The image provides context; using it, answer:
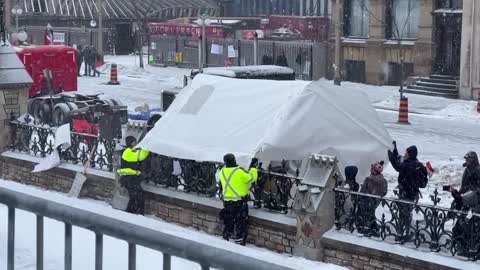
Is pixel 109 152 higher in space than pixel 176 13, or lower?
lower

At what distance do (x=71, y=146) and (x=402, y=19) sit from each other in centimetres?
2366

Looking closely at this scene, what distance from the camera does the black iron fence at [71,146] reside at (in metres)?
17.8

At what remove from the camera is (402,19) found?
1537 inches

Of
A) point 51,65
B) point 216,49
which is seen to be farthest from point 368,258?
point 216,49

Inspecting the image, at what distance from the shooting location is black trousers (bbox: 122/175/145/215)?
52.9 ft

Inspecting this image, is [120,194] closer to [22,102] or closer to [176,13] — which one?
[22,102]

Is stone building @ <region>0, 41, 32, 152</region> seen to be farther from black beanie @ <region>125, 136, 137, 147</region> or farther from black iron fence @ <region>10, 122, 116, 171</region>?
black beanie @ <region>125, 136, 137, 147</region>

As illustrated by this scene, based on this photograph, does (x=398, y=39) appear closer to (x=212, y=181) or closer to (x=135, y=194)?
(x=135, y=194)

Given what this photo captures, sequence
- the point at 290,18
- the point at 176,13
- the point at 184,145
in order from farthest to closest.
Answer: the point at 176,13 → the point at 290,18 → the point at 184,145

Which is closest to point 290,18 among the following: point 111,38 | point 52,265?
point 111,38

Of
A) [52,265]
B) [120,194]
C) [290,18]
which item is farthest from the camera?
[290,18]

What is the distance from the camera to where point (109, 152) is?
17.6 meters

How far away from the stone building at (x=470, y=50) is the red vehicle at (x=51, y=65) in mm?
14708

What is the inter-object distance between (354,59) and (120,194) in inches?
1032
